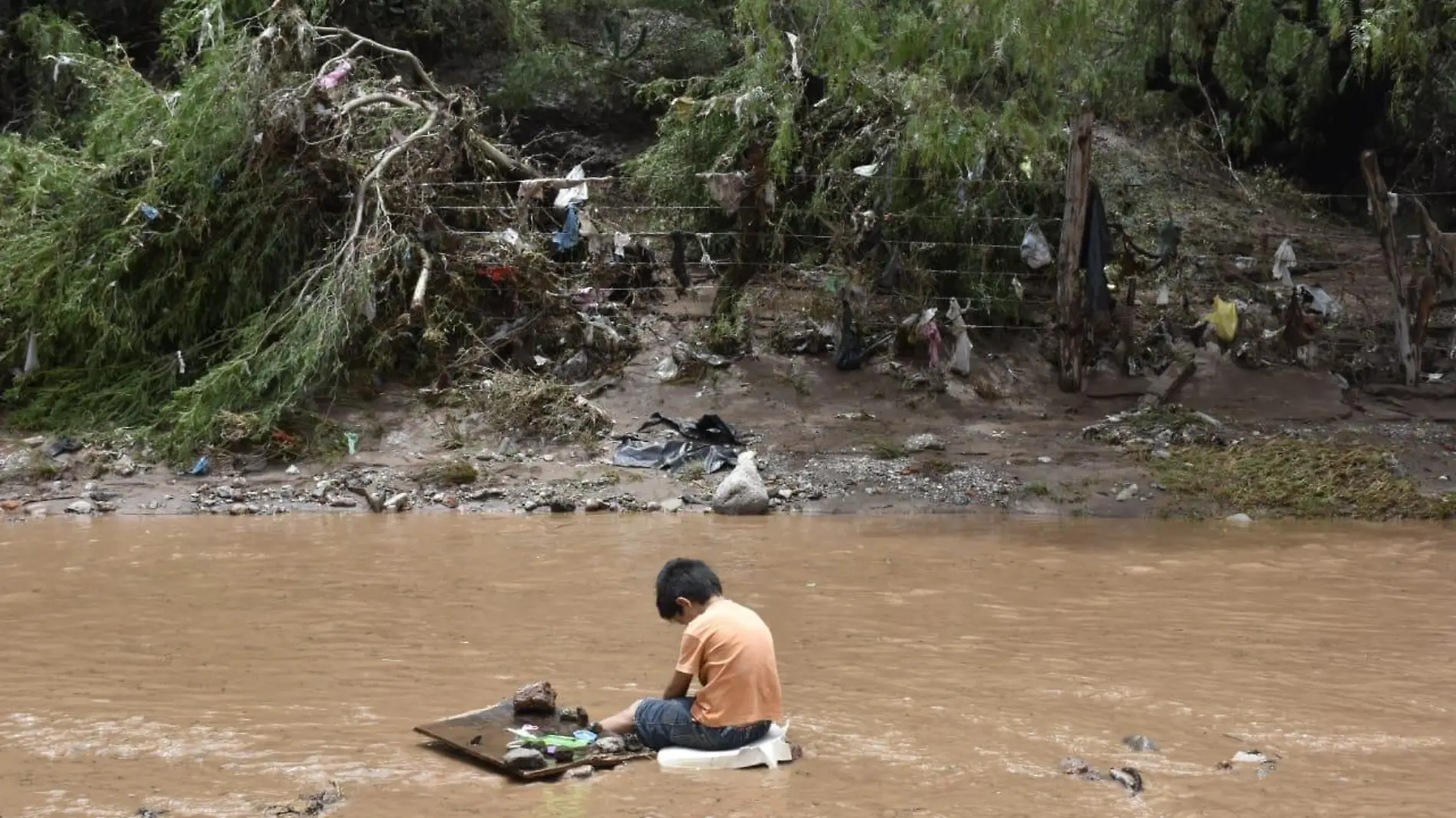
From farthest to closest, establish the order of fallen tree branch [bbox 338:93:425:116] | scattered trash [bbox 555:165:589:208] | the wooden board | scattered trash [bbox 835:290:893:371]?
scattered trash [bbox 555:165:589:208]
fallen tree branch [bbox 338:93:425:116]
scattered trash [bbox 835:290:893:371]
the wooden board

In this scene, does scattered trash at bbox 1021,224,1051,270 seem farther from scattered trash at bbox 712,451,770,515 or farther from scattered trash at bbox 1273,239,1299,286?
scattered trash at bbox 712,451,770,515

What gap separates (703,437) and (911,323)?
6.89 feet

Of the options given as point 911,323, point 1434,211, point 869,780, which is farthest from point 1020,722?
point 1434,211

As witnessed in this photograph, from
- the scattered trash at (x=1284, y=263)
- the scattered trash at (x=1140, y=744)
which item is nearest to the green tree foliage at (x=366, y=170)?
the scattered trash at (x=1284, y=263)

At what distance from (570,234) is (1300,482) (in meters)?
6.04

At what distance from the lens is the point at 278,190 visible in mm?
11438

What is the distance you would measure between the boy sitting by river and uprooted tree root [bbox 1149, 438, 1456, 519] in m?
5.68

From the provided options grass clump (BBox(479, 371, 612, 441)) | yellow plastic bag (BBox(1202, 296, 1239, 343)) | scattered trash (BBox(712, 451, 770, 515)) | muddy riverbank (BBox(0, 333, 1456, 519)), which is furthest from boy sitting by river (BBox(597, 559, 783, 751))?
yellow plastic bag (BBox(1202, 296, 1239, 343))

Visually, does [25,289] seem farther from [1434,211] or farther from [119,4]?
[1434,211]

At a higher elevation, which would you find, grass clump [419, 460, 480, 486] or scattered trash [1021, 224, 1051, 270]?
scattered trash [1021, 224, 1051, 270]

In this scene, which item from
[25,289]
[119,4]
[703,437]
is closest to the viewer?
[703,437]

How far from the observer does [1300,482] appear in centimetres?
950

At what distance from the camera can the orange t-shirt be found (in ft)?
14.9

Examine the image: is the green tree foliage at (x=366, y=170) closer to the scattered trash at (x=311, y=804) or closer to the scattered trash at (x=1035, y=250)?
the scattered trash at (x=1035, y=250)
